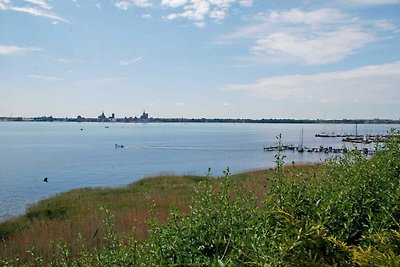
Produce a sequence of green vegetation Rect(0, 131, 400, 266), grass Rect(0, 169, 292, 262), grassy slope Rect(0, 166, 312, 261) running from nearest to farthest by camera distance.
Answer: green vegetation Rect(0, 131, 400, 266), grass Rect(0, 169, 292, 262), grassy slope Rect(0, 166, 312, 261)

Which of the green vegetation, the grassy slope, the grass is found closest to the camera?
the green vegetation

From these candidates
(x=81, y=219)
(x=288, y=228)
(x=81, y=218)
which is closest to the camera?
(x=288, y=228)

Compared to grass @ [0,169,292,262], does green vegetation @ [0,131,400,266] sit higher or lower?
higher

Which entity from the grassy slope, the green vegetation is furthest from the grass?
the green vegetation

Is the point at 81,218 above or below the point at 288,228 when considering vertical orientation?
below

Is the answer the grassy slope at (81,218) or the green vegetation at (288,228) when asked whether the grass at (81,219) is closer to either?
the grassy slope at (81,218)

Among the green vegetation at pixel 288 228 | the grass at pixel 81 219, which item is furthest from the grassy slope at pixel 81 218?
the green vegetation at pixel 288 228

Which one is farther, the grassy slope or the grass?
the grassy slope

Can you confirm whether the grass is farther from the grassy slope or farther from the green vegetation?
the green vegetation

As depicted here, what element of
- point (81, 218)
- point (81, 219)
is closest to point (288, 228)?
point (81, 219)

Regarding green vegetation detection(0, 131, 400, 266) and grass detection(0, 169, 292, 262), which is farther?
grass detection(0, 169, 292, 262)

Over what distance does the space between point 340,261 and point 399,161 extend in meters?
2.61

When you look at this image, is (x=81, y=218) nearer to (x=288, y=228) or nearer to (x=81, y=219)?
(x=81, y=219)

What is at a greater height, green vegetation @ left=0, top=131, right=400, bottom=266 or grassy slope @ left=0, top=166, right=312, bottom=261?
green vegetation @ left=0, top=131, right=400, bottom=266
